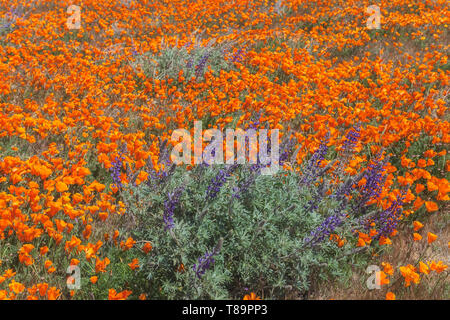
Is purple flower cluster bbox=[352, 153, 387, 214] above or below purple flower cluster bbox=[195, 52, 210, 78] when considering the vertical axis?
below

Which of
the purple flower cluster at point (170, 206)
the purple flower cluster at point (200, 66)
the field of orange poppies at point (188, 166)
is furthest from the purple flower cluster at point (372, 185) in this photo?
the purple flower cluster at point (200, 66)

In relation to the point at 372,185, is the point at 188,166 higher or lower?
higher

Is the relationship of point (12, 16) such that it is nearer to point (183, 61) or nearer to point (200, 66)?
point (183, 61)

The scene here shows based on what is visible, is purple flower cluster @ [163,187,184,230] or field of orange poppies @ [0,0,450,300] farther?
field of orange poppies @ [0,0,450,300]

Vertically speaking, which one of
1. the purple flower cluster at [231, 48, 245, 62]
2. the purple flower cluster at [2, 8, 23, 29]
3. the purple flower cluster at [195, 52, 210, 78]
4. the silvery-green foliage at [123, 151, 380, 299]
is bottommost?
the silvery-green foliage at [123, 151, 380, 299]

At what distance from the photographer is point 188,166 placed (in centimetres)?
359

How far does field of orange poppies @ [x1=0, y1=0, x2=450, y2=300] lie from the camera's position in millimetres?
2707

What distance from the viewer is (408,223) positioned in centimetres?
366

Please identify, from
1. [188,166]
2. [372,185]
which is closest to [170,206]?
[188,166]

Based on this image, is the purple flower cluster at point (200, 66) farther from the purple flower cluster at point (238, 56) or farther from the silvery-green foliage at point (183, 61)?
the purple flower cluster at point (238, 56)

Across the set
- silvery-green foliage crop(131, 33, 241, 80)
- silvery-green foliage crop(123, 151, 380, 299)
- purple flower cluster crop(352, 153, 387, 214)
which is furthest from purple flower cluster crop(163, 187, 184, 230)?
silvery-green foliage crop(131, 33, 241, 80)

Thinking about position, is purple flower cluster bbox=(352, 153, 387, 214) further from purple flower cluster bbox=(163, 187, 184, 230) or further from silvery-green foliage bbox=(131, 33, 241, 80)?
silvery-green foliage bbox=(131, 33, 241, 80)

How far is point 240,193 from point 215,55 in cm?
A: 489
